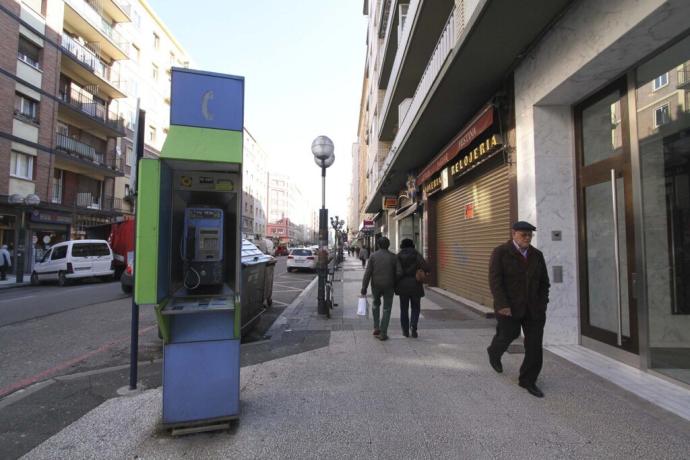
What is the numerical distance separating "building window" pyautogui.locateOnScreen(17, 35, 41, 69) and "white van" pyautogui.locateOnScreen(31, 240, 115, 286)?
1105cm

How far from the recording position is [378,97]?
20.6 meters

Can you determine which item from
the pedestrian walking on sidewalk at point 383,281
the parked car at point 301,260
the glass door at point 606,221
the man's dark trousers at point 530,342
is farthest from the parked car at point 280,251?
the man's dark trousers at point 530,342

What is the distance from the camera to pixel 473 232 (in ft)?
30.0

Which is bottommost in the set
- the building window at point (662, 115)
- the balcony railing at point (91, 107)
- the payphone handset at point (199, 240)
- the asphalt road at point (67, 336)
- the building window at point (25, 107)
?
the asphalt road at point (67, 336)

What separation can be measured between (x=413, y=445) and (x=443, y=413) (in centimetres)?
64

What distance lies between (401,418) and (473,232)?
6452 millimetres

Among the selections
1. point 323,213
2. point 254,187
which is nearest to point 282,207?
point 254,187

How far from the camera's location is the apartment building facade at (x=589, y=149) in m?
4.41

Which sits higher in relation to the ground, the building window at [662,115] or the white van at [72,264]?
the building window at [662,115]

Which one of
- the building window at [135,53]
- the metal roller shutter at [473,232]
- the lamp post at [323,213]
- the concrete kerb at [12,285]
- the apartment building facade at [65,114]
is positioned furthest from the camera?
the building window at [135,53]

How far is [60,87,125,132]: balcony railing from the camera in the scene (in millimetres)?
23734

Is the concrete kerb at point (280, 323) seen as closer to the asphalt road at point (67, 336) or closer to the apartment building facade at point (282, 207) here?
the asphalt road at point (67, 336)

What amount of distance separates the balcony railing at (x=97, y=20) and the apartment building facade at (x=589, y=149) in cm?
2433

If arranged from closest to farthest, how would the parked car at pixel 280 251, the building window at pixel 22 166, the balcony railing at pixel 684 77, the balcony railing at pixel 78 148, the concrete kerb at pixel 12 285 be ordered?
the balcony railing at pixel 684 77
the concrete kerb at pixel 12 285
the building window at pixel 22 166
the balcony railing at pixel 78 148
the parked car at pixel 280 251
